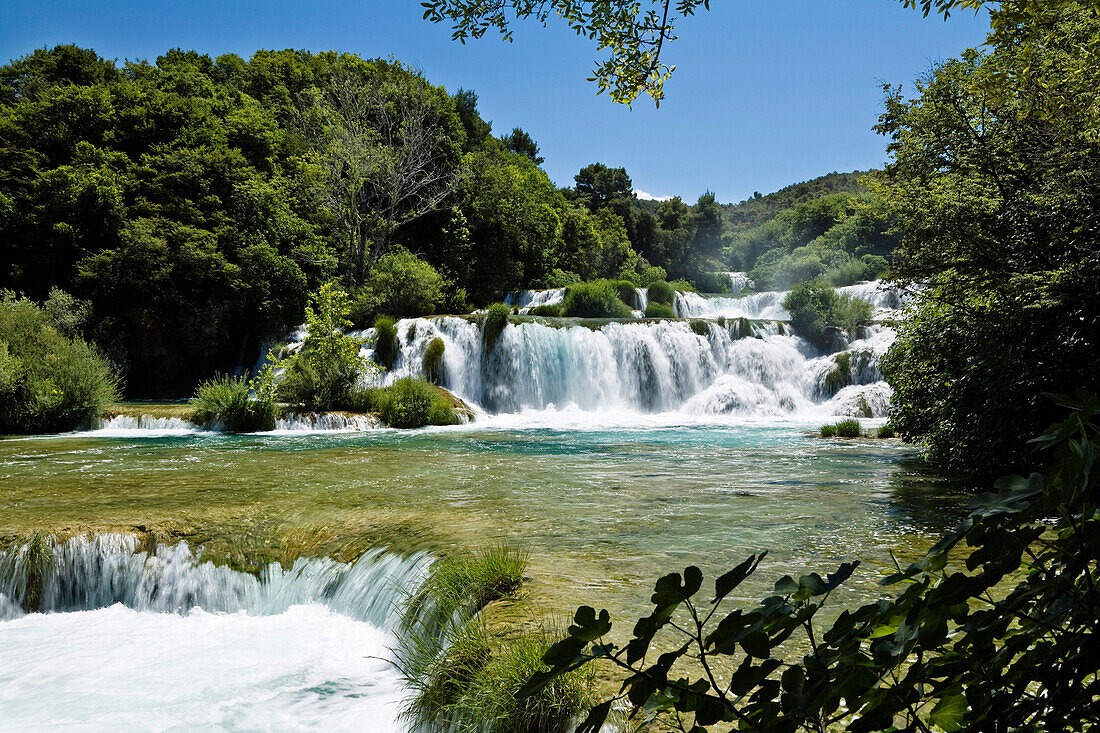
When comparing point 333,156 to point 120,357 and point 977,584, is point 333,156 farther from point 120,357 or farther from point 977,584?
point 977,584

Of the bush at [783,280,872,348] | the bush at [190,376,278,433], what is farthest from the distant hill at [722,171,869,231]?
the bush at [190,376,278,433]

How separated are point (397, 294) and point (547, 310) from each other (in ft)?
25.6

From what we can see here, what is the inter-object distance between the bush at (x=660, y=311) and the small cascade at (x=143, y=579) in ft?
92.7

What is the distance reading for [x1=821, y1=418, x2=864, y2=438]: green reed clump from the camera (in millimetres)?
13977

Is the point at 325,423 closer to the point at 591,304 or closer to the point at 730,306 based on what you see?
the point at 591,304

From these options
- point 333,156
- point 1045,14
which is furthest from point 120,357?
point 1045,14

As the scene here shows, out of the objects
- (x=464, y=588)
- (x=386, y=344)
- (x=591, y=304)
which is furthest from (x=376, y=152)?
(x=464, y=588)

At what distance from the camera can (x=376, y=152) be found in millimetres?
30656

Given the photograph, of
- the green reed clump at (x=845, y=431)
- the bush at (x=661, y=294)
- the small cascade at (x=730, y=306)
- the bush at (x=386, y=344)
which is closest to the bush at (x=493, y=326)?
the bush at (x=386, y=344)

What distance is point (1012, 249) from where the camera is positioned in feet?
20.8

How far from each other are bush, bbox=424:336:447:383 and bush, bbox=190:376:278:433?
588 centimetres

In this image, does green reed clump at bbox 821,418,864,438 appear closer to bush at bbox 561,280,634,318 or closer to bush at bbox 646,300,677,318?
bush at bbox 561,280,634,318

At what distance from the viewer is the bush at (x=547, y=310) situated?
31.5 meters

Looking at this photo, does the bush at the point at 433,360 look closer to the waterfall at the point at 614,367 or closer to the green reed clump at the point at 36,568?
the waterfall at the point at 614,367
